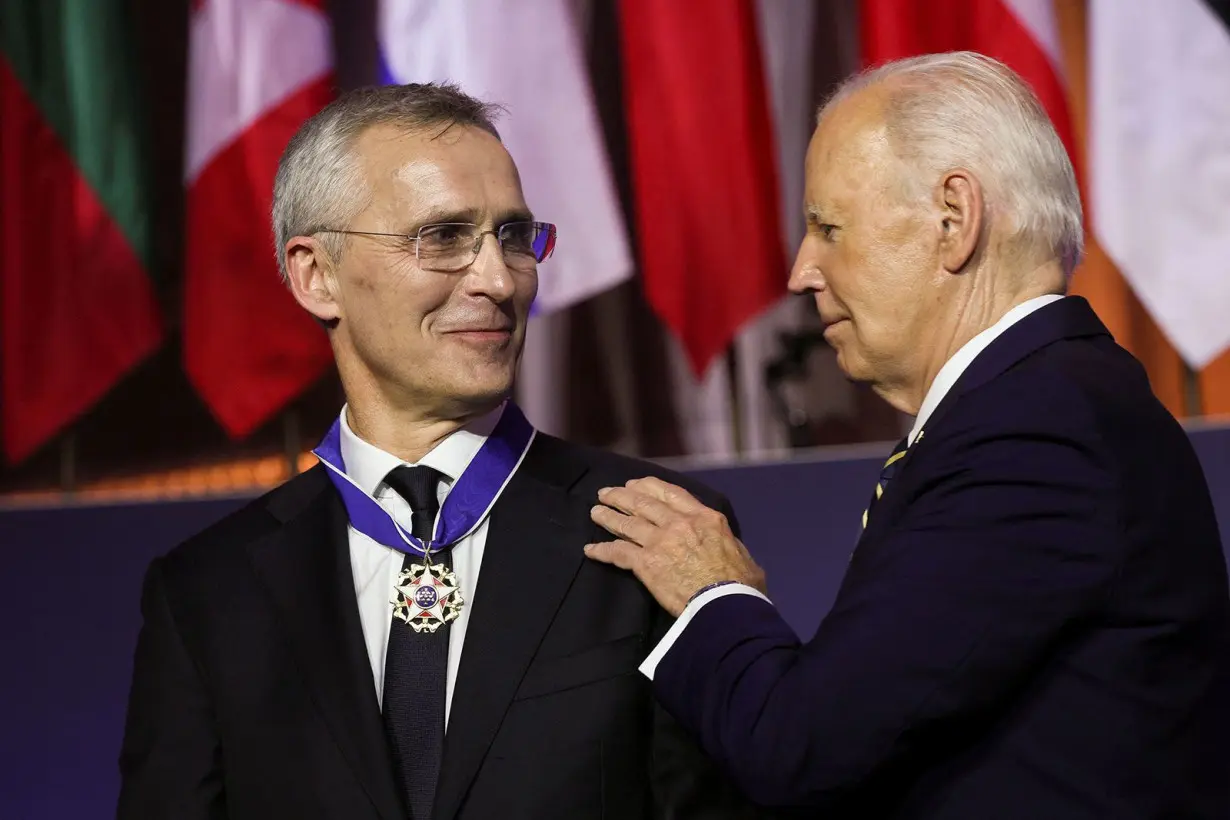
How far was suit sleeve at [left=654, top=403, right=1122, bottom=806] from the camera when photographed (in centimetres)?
133

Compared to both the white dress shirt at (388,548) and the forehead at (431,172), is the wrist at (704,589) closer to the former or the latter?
the white dress shirt at (388,548)

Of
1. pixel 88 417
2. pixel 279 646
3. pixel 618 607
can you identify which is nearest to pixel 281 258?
pixel 279 646

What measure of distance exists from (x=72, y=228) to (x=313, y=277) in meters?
1.80

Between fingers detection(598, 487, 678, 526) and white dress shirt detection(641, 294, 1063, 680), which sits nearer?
white dress shirt detection(641, 294, 1063, 680)

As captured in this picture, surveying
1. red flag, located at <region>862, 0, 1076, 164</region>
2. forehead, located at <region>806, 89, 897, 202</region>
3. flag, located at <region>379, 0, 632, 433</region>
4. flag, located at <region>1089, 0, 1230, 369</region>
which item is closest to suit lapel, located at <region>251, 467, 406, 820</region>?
forehead, located at <region>806, 89, 897, 202</region>

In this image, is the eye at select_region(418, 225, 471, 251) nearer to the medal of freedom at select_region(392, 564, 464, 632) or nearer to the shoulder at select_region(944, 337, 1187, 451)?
the medal of freedom at select_region(392, 564, 464, 632)

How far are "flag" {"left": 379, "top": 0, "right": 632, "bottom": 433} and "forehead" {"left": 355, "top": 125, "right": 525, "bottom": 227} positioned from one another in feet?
4.84

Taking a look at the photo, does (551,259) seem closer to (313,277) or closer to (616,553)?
(313,277)

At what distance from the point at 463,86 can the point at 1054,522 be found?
2.17m

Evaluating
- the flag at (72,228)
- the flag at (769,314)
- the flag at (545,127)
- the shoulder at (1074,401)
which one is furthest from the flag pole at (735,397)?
the shoulder at (1074,401)

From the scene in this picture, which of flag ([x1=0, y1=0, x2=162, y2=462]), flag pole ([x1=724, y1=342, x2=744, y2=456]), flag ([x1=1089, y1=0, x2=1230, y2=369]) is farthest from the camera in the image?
flag ([x1=0, y1=0, x2=162, y2=462])

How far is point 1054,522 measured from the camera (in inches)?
52.7

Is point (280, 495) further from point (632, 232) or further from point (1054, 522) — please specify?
point (632, 232)

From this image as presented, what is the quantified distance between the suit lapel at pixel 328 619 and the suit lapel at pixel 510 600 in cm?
8
